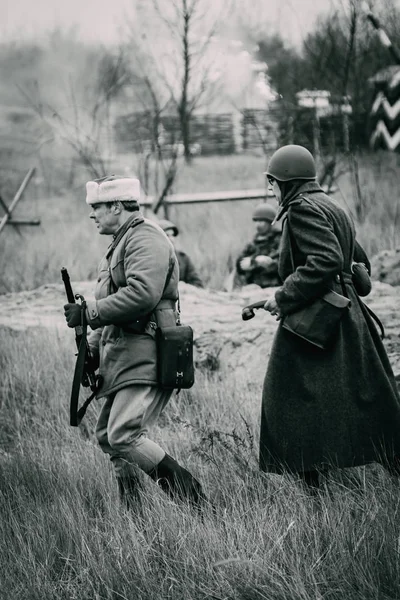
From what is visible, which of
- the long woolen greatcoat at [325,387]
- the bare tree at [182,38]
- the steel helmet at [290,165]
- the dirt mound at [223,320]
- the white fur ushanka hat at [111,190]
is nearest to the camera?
the long woolen greatcoat at [325,387]

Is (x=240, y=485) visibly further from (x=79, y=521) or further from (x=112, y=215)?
(x=112, y=215)

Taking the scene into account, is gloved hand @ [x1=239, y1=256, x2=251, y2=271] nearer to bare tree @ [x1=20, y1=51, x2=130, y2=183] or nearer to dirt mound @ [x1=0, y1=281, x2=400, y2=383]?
dirt mound @ [x1=0, y1=281, x2=400, y2=383]

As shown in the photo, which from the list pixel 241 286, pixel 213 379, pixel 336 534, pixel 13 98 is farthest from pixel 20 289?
pixel 13 98

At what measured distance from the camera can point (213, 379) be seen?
649cm

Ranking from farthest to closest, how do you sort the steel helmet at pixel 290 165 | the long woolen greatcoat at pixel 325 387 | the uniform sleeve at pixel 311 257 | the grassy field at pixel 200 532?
the steel helmet at pixel 290 165 < the long woolen greatcoat at pixel 325 387 < the uniform sleeve at pixel 311 257 < the grassy field at pixel 200 532

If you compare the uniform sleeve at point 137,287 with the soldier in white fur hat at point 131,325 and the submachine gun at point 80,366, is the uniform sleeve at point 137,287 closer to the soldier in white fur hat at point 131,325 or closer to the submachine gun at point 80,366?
the soldier in white fur hat at point 131,325

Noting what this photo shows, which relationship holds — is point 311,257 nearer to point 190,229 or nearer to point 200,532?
point 200,532

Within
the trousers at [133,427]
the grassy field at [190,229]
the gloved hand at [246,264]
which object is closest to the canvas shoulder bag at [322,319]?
the trousers at [133,427]

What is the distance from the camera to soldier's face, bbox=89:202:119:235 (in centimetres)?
428

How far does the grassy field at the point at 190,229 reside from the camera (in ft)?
37.2

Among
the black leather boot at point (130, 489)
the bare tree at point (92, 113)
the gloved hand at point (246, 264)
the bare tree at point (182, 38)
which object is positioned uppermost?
the bare tree at point (182, 38)

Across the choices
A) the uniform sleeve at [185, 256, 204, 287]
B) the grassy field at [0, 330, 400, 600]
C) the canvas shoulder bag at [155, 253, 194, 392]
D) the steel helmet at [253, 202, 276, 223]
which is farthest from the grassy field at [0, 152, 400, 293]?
the canvas shoulder bag at [155, 253, 194, 392]

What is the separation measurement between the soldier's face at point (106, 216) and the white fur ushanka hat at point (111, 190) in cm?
4

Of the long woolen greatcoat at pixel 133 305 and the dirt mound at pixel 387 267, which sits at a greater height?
the long woolen greatcoat at pixel 133 305
